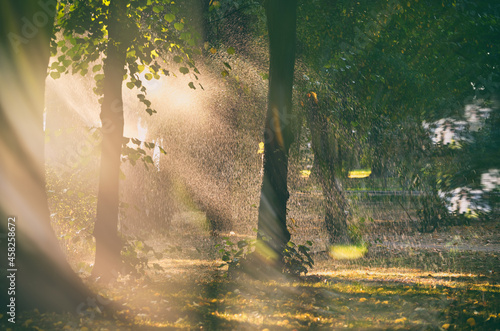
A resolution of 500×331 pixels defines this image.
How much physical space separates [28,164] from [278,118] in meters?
4.19

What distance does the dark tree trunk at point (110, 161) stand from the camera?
7.36 m

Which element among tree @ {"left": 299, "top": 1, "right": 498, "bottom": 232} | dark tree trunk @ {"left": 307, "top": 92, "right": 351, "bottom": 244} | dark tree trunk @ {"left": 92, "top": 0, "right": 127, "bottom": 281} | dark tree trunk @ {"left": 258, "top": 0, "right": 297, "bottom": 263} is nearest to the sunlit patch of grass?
dark tree trunk @ {"left": 307, "top": 92, "right": 351, "bottom": 244}

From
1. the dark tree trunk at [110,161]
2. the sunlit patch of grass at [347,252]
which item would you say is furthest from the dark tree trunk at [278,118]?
the sunlit patch of grass at [347,252]

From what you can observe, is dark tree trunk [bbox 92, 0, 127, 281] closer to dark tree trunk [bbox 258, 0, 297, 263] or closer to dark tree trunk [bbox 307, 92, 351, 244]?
dark tree trunk [bbox 258, 0, 297, 263]

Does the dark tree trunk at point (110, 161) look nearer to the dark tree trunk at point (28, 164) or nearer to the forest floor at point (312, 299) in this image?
the forest floor at point (312, 299)

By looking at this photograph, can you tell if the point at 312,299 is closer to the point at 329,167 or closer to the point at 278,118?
the point at 278,118

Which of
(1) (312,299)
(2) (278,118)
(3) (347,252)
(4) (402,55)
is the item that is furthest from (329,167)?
(1) (312,299)

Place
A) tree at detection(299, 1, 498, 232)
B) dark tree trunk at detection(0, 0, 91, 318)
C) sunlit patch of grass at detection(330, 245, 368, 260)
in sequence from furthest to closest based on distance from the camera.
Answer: sunlit patch of grass at detection(330, 245, 368, 260), tree at detection(299, 1, 498, 232), dark tree trunk at detection(0, 0, 91, 318)

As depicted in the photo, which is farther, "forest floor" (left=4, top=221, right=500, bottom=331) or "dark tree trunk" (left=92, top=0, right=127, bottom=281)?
"dark tree trunk" (left=92, top=0, right=127, bottom=281)

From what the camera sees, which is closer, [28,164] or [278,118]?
[28,164]

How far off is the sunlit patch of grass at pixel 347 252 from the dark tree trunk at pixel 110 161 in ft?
20.3

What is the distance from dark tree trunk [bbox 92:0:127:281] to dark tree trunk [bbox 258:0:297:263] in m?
2.34

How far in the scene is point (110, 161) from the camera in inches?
291

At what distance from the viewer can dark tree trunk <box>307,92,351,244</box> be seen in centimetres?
1227
